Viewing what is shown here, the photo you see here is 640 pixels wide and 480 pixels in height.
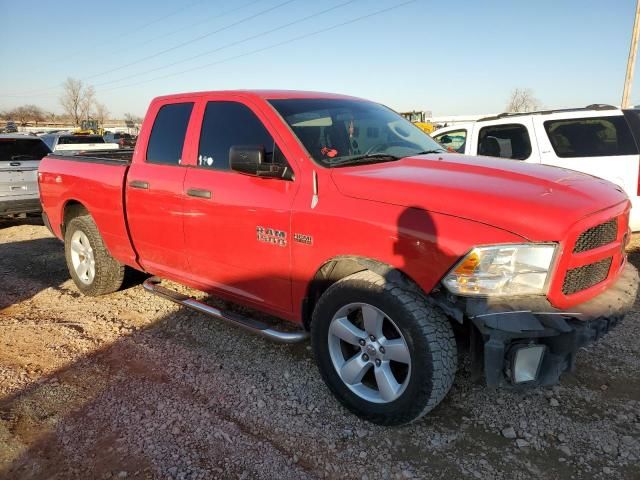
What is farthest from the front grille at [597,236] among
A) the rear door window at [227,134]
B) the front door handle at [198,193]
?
the front door handle at [198,193]

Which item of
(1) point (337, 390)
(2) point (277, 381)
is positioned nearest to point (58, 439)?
(2) point (277, 381)

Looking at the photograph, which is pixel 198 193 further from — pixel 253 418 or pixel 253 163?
pixel 253 418

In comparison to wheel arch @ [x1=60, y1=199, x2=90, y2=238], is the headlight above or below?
above

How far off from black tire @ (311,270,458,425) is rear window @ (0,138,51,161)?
872 cm

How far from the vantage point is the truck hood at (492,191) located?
2.39 metres

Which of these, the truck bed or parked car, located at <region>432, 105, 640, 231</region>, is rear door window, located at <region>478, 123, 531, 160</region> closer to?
parked car, located at <region>432, 105, 640, 231</region>

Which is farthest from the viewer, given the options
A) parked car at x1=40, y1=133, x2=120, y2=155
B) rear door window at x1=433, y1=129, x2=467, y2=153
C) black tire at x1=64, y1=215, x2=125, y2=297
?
parked car at x1=40, y1=133, x2=120, y2=155

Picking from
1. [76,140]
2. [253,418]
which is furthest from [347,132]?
[76,140]

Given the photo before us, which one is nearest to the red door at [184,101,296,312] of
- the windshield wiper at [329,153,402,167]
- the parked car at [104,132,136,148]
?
the windshield wiper at [329,153,402,167]

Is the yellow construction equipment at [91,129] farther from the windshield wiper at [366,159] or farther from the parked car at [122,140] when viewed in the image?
the windshield wiper at [366,159]

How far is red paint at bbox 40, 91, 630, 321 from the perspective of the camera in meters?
2.45

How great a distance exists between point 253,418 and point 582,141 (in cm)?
552

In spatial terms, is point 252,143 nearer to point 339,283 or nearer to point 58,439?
point 339,283

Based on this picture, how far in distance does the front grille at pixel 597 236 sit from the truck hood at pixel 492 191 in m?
0.11
